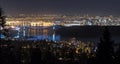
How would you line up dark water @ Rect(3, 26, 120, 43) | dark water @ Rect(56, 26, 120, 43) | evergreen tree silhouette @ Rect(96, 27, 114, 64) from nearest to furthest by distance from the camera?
1. evergreen tree silhouette @ Rect(96, 27, 114, 64)
2. dark water @ Rect(3, 26, 120, 43)
3. dark water @ Rect(56, 26, 120, 43)

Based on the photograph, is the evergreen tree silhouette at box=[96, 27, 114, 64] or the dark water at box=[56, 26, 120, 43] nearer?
the evergreen tree silhouette at box=[96, 27, 114, 64]

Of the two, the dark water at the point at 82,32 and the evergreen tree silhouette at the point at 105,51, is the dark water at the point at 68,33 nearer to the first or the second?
the dark water at the point at 82,32

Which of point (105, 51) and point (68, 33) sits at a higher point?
point (68, 33)

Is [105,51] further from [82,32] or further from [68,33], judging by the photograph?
[68,33]

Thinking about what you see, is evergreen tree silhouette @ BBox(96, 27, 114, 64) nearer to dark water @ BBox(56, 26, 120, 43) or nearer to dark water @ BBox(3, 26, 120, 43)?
dark water @ BBox(3, 26, 120, 43)

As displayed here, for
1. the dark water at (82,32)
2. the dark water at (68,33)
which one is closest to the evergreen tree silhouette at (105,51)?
the dark water at (68,33)

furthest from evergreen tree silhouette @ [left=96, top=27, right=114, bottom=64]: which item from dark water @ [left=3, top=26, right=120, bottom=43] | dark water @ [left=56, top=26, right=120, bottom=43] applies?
dark water @ [left=56, top=26, right=120, bottom=43]

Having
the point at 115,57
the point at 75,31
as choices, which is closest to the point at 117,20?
the point at 75,31

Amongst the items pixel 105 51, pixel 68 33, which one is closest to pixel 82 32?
pixel 68 33

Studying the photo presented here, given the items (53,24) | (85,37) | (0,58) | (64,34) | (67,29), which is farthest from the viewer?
(53,24)

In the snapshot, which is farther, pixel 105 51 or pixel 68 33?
pixel 68 33

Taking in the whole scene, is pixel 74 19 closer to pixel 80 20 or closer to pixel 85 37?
pixel 80 20
